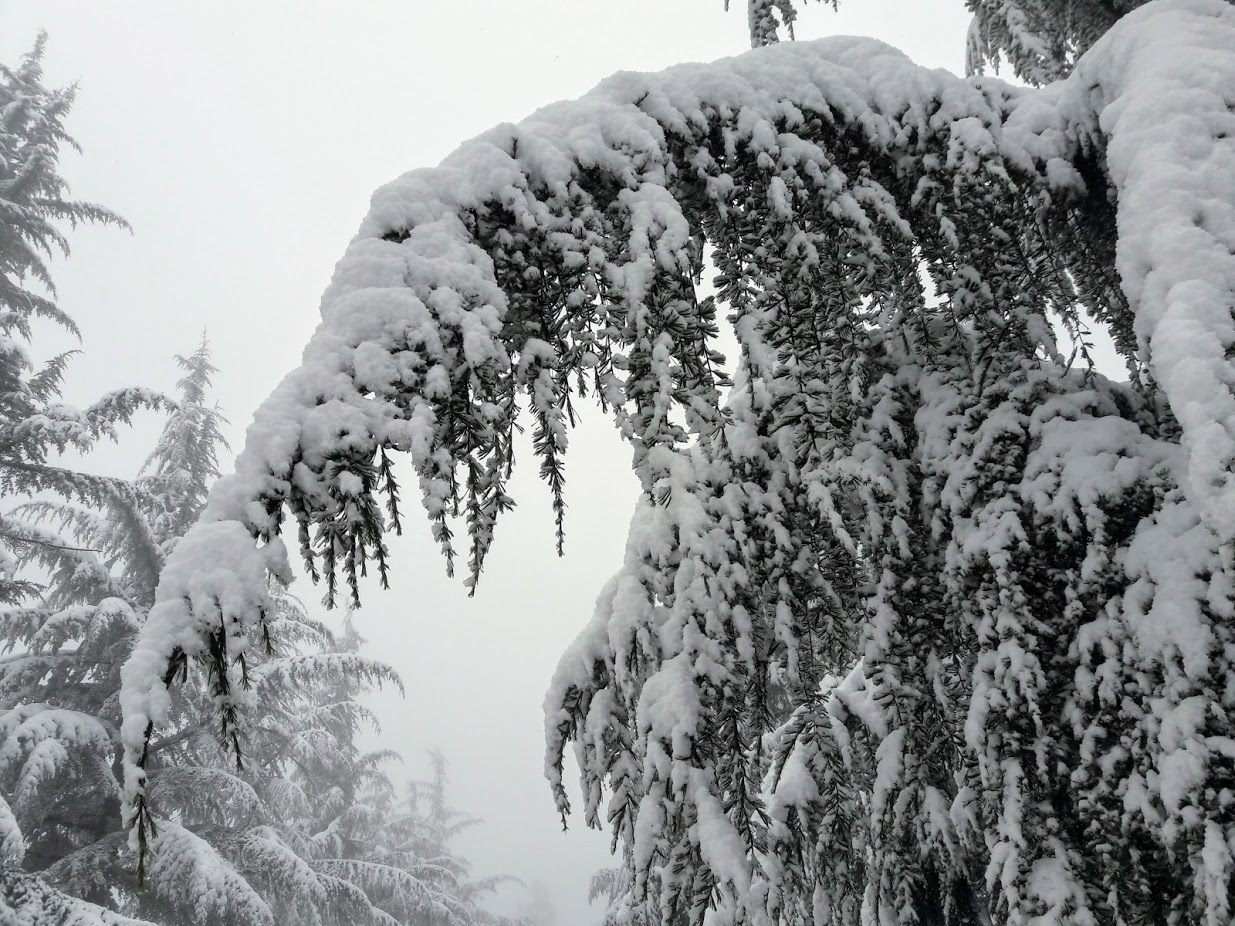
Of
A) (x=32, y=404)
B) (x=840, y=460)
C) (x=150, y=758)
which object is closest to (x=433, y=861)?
(x=150, y=758)

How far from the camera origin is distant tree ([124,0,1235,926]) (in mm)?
1412

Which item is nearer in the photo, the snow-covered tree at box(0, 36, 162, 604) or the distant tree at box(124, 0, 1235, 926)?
the distant tree at box(124, 0, 1235, 926)

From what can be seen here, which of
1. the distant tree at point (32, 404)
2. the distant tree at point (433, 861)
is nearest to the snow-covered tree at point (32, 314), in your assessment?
the distant tree at point (32, 404)

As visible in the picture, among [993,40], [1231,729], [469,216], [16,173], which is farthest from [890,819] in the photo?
[16,173]

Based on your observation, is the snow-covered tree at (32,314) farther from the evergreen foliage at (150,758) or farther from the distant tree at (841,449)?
the distant tree at (841,449)

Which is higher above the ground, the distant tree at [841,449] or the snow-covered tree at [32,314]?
the snow-covered tree at [32,314]

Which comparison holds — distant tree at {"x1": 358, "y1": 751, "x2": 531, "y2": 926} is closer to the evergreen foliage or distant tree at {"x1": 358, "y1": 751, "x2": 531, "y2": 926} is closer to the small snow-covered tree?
the evergreen foliage

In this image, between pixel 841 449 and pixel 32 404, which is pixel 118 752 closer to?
pixel 32 404

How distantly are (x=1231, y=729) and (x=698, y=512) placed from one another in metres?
1.28

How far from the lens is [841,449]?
2.09 metres

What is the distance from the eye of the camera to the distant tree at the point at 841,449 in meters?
1.41

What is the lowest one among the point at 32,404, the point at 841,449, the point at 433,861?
the point at 433,861

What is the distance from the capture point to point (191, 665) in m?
1.18

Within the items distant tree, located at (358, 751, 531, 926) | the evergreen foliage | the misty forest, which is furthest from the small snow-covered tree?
the misty forest
